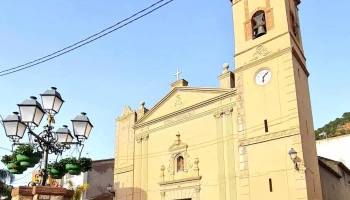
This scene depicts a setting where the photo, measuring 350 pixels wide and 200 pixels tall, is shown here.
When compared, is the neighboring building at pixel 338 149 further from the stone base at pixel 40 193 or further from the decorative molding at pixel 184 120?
the stone base at pixel 40 193

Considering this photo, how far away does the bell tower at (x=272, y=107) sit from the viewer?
48.2 feet

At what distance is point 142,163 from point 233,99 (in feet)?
22.4

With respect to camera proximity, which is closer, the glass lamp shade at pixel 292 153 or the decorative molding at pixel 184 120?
the glass lamp shade at pixel 292 153

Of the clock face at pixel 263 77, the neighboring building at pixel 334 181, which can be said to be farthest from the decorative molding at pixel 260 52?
the neighboring building at pixel 334 181

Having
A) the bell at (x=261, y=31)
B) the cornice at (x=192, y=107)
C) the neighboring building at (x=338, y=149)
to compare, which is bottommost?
the neighboring building at (x=338, y=149)

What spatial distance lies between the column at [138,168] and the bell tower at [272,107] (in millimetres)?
6538

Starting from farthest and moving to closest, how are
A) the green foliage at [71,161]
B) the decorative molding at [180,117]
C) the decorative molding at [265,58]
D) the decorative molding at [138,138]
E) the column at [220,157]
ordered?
the decorative molding at [138,138]
the decorative molding at [180,117]
the column at [220,157]
the decorative molding at [265,58]
the green foliage at [71,161]

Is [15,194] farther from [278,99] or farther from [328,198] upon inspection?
[328,198]

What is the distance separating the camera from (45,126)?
22.5 feet

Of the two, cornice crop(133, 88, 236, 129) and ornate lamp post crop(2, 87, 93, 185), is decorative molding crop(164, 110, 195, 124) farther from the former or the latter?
ornate lamp post crop(2, 87, 93, 185)

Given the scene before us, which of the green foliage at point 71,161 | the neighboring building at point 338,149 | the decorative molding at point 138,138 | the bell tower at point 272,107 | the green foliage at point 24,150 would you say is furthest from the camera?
the neighboring building at point 338,149

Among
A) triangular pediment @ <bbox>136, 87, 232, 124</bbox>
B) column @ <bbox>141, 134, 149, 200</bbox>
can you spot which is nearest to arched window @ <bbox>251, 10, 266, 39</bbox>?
triangular pediment @ <bbox>136, 87, 232, 124</bbox>

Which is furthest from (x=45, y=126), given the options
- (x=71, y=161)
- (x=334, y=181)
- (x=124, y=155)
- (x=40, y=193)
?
(x=334, y=181)

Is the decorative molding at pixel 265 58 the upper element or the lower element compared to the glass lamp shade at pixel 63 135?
upper
